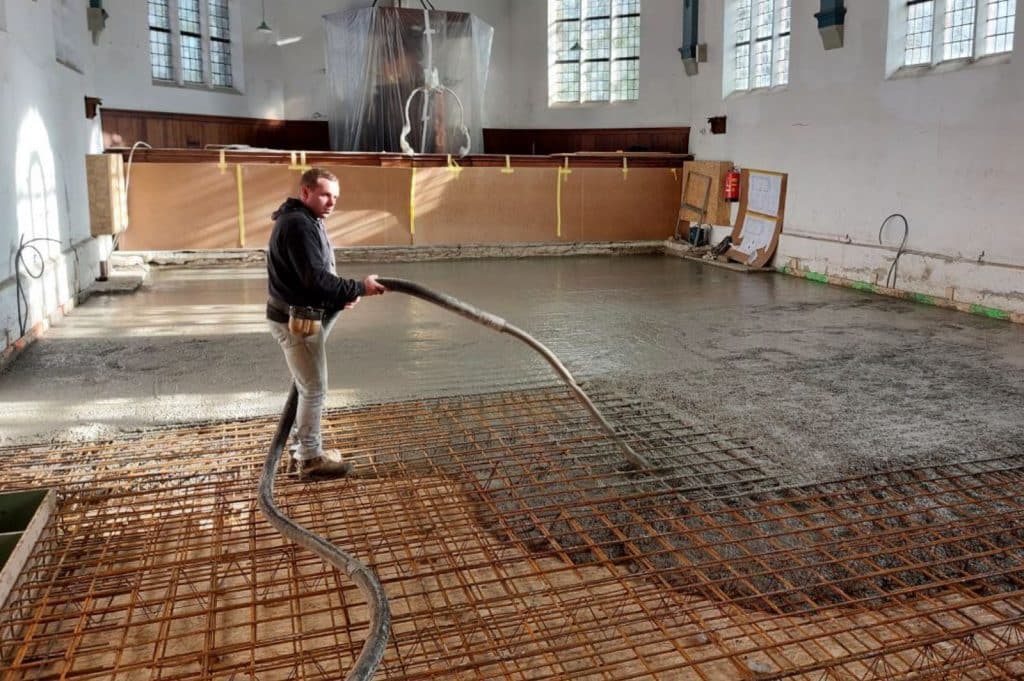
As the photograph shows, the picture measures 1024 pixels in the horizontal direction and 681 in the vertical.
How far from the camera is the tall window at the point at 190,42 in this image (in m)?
16.9

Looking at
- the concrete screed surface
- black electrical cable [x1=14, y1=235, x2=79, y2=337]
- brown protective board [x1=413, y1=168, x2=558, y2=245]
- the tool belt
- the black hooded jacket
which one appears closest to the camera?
the black hooded jacket

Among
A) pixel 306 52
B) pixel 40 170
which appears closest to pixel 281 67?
pixel 306 52

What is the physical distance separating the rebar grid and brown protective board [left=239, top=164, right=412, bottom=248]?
931 cm

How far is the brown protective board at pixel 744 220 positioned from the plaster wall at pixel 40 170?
9318 millimetres

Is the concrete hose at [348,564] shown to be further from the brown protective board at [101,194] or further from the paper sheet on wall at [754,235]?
the paper sheet on wall at [754,235]

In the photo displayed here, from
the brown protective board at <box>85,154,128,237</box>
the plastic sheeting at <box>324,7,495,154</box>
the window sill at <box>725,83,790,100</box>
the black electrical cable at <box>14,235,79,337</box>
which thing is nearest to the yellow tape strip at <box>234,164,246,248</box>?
the brown protective board at <box>85,154,128,237</box>

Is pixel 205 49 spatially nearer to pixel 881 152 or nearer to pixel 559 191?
pixel 559 191

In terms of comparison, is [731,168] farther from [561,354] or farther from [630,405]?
[630,405]

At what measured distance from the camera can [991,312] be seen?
9.58m

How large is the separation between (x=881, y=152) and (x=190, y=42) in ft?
43.1

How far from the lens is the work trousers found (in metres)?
4.38

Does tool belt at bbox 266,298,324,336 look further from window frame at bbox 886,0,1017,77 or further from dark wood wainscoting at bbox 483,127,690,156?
dark wood wainscoting at bbox 483,127,690,156

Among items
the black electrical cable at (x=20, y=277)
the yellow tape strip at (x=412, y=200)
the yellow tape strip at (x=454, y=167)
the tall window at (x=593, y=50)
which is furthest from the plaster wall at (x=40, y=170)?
the tall window at (x=593, y=50)

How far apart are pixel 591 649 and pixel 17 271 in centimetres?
663
